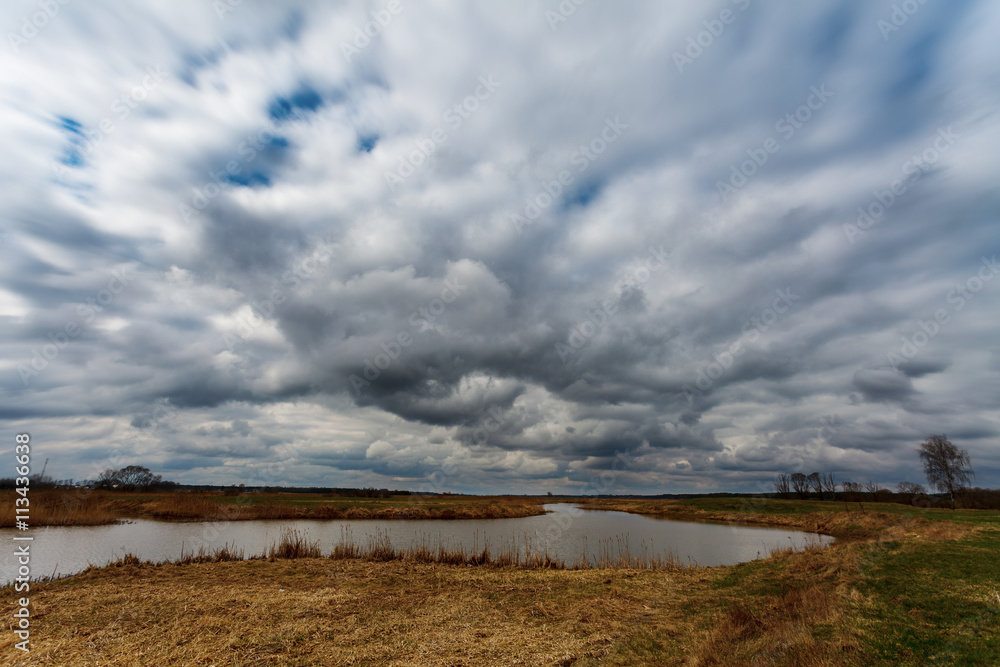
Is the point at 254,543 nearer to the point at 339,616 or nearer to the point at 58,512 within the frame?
the point at 339,616

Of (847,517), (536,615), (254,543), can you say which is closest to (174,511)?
(254,543)

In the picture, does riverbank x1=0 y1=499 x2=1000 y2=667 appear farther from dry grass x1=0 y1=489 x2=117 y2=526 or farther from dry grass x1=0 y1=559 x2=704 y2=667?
dry grass x1=0 y1=489 x2=117 y2=526

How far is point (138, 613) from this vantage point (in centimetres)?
1190

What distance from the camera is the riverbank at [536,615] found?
8.85m

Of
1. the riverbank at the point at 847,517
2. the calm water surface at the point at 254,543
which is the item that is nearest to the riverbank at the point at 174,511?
the calm water surface at the point at 254,543

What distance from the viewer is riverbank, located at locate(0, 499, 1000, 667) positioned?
8.85 metres

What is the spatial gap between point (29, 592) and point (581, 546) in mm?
27807

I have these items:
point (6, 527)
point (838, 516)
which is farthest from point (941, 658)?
point (838, 516)

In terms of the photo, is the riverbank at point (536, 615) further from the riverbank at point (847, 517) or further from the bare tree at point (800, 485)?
the bare tree at point (800, 485)

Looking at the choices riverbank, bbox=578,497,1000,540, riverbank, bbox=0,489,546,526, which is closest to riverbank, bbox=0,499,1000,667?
riverbank, bbox=578,497,1000,540

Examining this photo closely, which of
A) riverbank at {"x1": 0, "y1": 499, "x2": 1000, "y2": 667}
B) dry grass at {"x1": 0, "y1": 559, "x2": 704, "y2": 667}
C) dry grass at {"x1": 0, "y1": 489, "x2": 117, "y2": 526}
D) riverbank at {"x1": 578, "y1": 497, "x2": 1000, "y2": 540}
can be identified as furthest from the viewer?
dry grass at {"x1": 0, "y1": 489, "x2": 117, "y2": 526}

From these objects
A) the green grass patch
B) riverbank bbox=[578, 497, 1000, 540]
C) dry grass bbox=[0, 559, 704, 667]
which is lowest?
riverbank bbox=[578, 497, 1000, 540]

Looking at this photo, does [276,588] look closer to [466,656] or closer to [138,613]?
[138,613]

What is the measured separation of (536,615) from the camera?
12.5 metres
